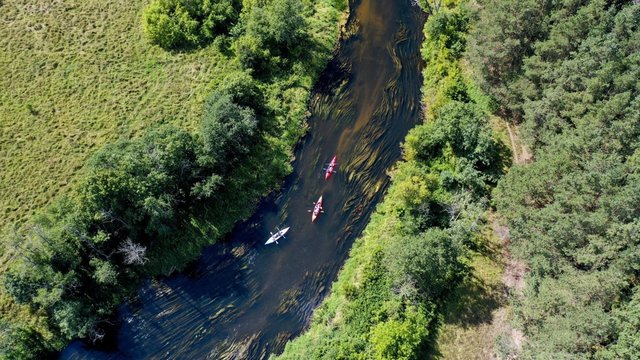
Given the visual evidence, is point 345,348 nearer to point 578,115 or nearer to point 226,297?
A: point 226,297

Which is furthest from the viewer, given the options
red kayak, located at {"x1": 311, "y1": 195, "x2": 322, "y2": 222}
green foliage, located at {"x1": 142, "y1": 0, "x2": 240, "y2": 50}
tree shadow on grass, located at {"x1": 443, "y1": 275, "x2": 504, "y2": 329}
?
green foliage, located at {"x1": 142, "y1": 0, "x2": 240, "y2": 50}

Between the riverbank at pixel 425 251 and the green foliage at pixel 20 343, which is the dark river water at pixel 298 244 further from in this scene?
the green foliage at pixel 20 343

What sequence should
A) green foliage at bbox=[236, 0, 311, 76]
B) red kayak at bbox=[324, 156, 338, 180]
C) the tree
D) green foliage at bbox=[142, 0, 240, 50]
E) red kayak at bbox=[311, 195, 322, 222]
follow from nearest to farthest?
the tree → red kayak at bbox=[311, 195, 322, 222] → red kayak at bbox=[324, 156, 338, 180] → green foliage at bbox=[236, 0, 311, 76] → green foliage at bbox=[142, 0, 240, 50]

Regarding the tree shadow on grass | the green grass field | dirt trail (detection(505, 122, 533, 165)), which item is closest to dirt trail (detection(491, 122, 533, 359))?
dirt trail (detection(505, 122, 533, 165))

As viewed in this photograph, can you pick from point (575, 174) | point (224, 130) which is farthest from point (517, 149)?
point (224, 130)

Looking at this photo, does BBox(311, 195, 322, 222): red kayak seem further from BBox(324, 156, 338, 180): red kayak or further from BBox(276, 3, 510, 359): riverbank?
BBox(276, 3, 510, 359): riverbank

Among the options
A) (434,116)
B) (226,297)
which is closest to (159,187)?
(226,297)

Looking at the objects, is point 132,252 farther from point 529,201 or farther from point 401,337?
point 529,201

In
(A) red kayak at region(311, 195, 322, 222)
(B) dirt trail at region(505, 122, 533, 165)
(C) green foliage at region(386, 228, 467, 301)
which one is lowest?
(A) red kayak at region(311, 195, 322, 222)
